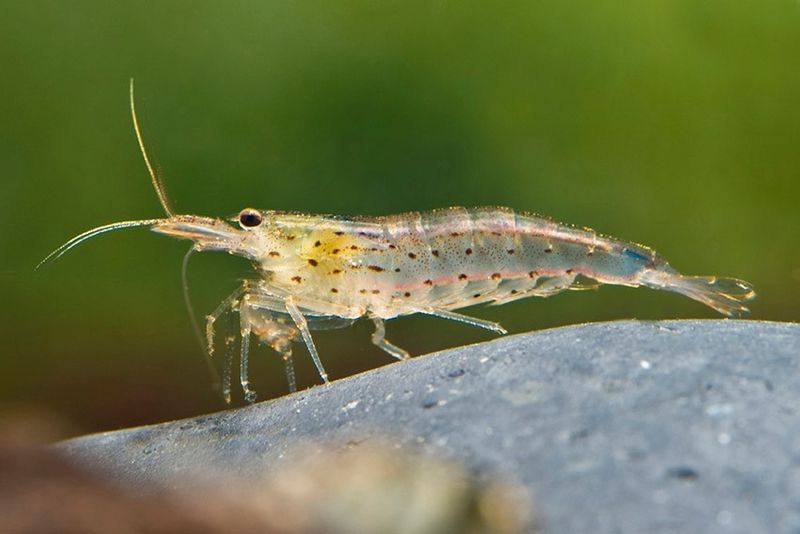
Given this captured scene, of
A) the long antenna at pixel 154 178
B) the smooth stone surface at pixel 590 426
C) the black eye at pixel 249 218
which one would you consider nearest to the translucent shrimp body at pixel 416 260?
the black eye at pixel 249 218

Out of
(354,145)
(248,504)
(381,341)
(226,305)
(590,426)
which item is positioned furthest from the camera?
(354,145)

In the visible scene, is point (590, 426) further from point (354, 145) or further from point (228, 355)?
point (354, 145)

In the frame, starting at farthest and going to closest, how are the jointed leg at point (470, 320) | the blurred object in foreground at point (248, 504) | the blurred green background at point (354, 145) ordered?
the blurred green background at point (354, 145)
the jointed leg at point (470, 320)
the blurred object in foreground at point (248, 504)

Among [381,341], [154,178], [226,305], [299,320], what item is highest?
[154,178]

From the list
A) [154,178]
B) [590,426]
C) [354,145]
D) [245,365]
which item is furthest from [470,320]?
[590,426]

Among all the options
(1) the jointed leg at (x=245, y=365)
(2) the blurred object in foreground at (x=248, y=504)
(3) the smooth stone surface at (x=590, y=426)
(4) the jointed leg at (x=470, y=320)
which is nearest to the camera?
(2) the blurred object in foreground at (x=248, y=504)

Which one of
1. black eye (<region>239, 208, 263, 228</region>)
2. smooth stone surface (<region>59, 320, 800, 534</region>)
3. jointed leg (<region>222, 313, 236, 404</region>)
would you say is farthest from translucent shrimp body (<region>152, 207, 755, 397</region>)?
smooth stone surface (<region>59, 320, 800, 534</region>)

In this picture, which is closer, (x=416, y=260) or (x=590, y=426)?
(x=590, y=426)

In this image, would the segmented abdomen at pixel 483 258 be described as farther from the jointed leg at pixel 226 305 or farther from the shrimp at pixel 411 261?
the jointed leg at pixel 226 305
